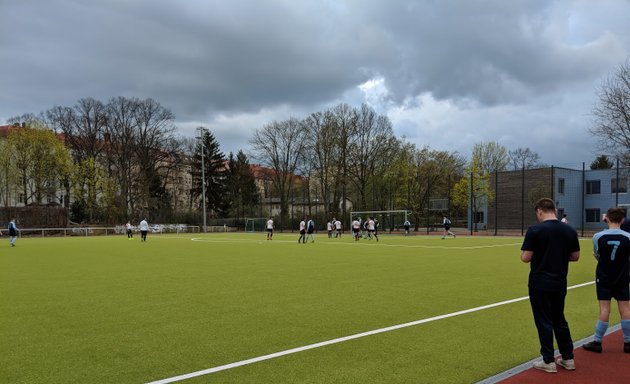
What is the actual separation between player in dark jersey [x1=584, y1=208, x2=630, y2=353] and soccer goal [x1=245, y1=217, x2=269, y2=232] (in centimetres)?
5605

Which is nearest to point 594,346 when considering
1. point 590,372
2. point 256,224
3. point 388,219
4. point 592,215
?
point 590,372

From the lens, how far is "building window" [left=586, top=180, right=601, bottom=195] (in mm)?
53562

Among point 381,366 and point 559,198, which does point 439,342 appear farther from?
point 559,198

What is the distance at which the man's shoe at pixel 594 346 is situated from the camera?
5527 millimetres

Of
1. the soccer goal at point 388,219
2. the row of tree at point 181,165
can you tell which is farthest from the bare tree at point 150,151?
the soccer goal at point 388,219

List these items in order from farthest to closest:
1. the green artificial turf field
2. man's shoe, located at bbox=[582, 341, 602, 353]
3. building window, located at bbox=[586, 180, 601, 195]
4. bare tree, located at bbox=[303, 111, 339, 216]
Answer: bare tree, located at bbox=[303, 111, 339, 216], building window, located at bbox=[586, 180, 601, 195], man's shoe, located at bbox=[582, 341, 602, 353], the green artificial turf field

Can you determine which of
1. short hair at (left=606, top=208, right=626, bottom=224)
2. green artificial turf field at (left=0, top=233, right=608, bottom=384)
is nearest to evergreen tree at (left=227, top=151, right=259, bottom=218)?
green artificial turf field at (left=0, top=233, right=608, bottom=384)

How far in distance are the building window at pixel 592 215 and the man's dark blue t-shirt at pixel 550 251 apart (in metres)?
55.8

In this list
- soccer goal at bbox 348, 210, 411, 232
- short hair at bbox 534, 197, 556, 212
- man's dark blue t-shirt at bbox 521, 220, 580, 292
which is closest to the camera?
man's dark blue t-shirt at bbox 521, 220, 580, 292

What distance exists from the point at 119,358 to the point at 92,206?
61.6 m

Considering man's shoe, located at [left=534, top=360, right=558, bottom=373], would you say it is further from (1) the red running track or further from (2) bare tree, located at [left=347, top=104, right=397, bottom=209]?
(2) bare tree, located at [left=347, top=104, right=397, bottom=209]

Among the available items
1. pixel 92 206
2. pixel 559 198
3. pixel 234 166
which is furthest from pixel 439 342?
pixel 234 166

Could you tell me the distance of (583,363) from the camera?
5109mm

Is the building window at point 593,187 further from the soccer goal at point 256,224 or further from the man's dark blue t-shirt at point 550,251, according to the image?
the man's dark blue t-shirt at point 550,251
